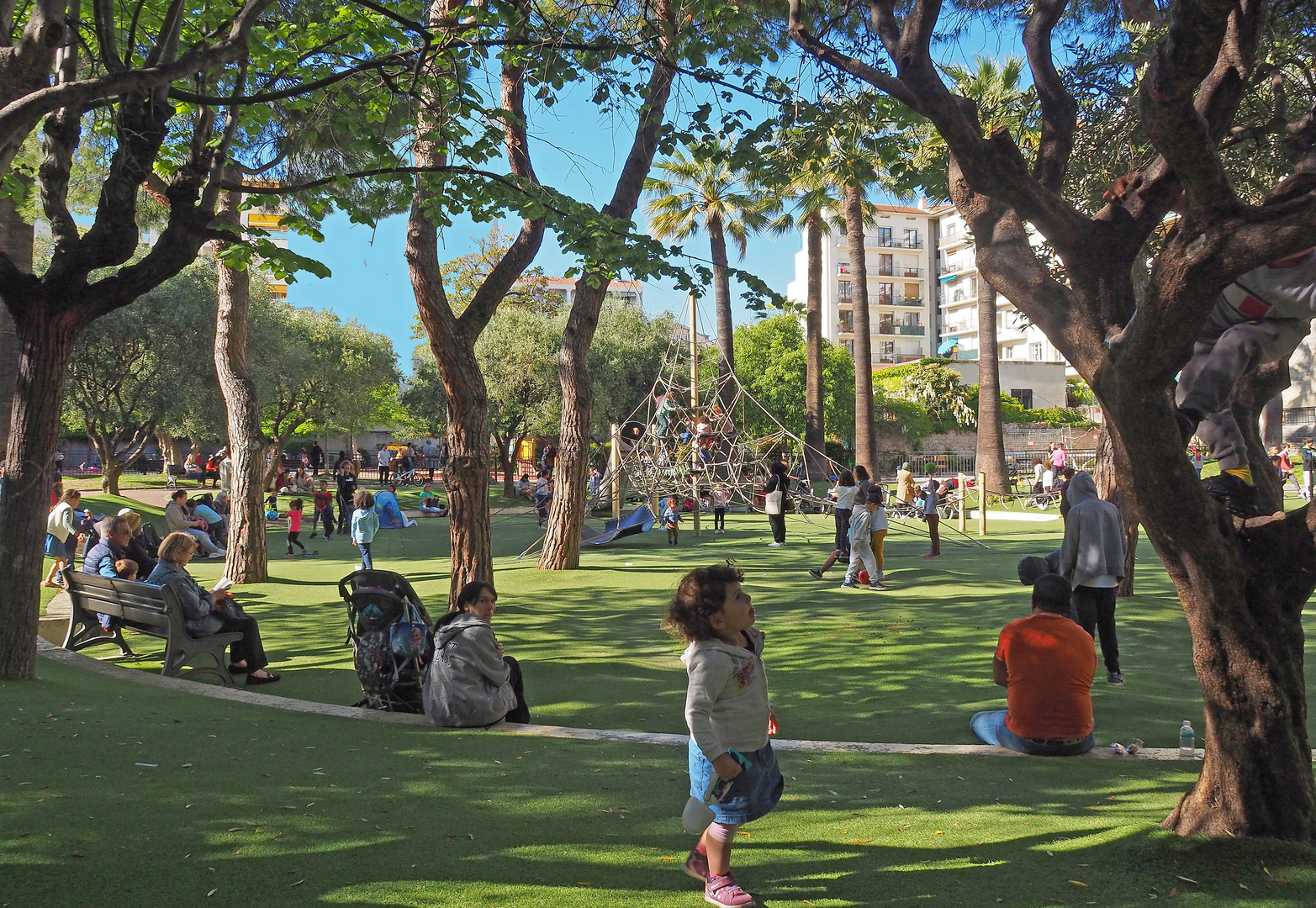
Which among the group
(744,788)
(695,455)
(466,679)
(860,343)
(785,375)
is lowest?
(466,679)

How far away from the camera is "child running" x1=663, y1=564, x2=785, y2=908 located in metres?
3.34

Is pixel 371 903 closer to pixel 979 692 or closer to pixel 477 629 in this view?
pixel 477 629

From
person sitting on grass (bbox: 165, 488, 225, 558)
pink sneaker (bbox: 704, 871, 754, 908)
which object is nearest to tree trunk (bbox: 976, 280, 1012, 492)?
person sitting on grass (bbox: 165, 488, 225, 558)

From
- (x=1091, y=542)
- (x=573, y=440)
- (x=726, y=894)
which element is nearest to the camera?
(x=726, y=894)

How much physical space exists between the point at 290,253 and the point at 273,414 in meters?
33.9

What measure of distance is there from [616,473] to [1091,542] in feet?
45.9

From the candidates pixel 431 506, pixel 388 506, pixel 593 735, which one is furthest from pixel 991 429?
pixel 593 735

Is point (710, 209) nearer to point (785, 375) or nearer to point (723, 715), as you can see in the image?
point (785, 375)

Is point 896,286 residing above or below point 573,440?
above

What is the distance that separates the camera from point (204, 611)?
7.70 m

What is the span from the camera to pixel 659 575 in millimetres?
14609

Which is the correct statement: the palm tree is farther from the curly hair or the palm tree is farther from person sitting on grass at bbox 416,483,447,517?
the curly hair

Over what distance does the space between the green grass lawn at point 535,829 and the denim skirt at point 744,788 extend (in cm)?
31

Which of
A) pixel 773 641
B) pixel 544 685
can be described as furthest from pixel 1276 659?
pixel 773 641
